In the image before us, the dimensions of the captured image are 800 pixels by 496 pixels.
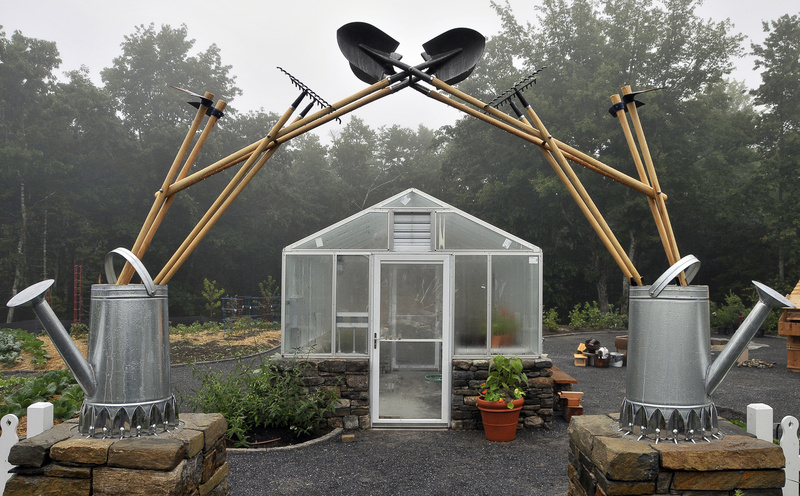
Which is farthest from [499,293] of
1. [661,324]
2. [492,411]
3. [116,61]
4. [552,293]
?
[116,61]

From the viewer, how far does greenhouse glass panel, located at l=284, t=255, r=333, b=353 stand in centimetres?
579

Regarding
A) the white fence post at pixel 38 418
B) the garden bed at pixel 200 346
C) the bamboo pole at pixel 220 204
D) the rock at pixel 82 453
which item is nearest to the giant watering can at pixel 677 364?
the bamboo pole at pixel 220 204

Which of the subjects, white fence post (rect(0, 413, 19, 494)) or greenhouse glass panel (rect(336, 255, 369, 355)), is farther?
greenhouse glass panel (rect(336, 255, 369, 355))

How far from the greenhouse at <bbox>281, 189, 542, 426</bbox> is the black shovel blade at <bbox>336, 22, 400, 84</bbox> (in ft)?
10.7

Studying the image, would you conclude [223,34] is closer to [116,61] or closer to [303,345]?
[116,61]

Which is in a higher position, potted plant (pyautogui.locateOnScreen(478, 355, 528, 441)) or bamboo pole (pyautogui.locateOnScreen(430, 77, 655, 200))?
bamboo pole (pyautogui.locateOnScreen(430, 77, 655, 200))

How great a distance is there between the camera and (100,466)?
2.11m

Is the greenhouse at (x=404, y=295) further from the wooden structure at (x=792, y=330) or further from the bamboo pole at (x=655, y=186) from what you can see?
the wooden structure at (x=792, y=330)

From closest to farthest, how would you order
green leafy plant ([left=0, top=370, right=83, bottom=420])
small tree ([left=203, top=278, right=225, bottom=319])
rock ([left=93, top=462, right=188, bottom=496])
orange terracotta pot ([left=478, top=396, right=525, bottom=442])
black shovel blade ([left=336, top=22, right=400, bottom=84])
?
rock ([left=93, top=462, right=188, bottom=496]) < black shovel blade ([left=336, top=22, right=400, bottom=84]) < green leafy plant ([left=0, top=370, right=83, bottom=420]) < orange terracotta pot ([left=478, top=396, right=525, bottom=442]) < small tree ([left=203, top=278, right=225, bottom=319])

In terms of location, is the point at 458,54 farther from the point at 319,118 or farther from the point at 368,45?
the point at 319,118

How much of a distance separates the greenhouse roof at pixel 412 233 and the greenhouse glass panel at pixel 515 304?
180 millimetres

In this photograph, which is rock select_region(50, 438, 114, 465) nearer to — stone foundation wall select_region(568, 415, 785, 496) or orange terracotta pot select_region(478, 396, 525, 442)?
stone foundation wall select_region(568, 415, 785, 496)

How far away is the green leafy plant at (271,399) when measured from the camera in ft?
17.7

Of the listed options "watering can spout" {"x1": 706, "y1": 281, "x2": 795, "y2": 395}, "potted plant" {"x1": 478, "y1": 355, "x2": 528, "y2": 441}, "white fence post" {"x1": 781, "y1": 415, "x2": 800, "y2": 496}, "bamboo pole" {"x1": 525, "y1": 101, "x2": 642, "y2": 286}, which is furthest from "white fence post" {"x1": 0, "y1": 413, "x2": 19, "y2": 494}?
"potted plant" {"x1": 478, "y1": 355, "x2": 528, "y2": 441}
